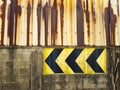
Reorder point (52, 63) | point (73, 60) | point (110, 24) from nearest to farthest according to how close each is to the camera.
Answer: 1. point (52, 63)
2. point (73, 60)
3. point (110, 24)

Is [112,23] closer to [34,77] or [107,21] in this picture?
[107,21]

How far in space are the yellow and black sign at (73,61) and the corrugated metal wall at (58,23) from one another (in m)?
0.41

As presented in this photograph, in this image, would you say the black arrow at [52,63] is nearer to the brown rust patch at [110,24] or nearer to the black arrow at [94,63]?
the black arrow at [94,63]

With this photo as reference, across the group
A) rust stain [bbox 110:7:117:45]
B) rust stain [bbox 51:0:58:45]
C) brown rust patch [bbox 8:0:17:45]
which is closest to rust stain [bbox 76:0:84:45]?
rust stain [bbox 51:0:58:45]

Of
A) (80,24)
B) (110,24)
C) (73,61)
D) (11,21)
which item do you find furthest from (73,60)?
(11,21)

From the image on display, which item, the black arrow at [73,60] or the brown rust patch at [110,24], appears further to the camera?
the brown rust patch at [110,24]

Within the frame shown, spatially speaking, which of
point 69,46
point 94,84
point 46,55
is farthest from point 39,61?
point 94,84

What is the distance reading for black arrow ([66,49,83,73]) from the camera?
17.8m

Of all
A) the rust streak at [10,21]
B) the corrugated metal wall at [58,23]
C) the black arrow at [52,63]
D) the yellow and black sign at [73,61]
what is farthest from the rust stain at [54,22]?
the rust streak at [10,21]

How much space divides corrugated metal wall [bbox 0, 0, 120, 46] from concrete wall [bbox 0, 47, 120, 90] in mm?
564

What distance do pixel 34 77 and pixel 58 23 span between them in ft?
9.93

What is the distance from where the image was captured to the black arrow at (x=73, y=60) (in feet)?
58.4

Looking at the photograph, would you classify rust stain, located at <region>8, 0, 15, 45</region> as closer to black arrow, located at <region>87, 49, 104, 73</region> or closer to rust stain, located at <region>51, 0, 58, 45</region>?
rust stain, located at <region>51, 0, 58, 45</region>

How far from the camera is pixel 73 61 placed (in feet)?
58.4
